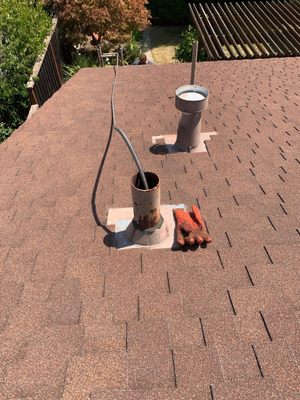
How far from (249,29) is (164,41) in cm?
1474

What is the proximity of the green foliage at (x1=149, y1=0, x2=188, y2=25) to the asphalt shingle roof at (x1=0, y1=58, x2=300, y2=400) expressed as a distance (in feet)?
89.9

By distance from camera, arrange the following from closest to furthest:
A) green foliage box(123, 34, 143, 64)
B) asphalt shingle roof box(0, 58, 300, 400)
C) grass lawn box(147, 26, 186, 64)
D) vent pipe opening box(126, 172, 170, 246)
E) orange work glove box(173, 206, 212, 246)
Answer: asphalt shingle roof box(0, 58, 300, 400)
vent pipe opening box(126, 172, 170, 246)
orange work glove box(173, 206, 212, 246)
green foliage box(123, 34, 143, 64)
grass lawn box(147, 26, 186, 64)

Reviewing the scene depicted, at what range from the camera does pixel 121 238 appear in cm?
421

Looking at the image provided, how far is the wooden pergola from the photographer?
12.9 m

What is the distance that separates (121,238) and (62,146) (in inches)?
126

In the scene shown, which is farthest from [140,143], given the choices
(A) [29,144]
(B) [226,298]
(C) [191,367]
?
(C) [191,367]

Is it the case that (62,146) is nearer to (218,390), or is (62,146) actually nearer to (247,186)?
(247,186)

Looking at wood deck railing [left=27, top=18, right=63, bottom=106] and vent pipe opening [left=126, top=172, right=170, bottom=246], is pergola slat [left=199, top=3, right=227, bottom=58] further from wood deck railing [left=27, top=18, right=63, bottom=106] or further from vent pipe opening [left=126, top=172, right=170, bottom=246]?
vent pipe opening [left=126, top=172, right=170, bottom=246]

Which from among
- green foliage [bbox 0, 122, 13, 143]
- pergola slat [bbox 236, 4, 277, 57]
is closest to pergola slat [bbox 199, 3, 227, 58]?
pergola slat [bbox 236, 4, 277, 57]

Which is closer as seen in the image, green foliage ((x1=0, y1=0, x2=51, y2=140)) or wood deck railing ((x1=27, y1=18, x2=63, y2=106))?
green foliage ((x1=0, y1=0, x2=51, y2=140))

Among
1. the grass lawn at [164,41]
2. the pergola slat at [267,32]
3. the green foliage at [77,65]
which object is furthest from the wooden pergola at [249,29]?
the grass lawn at [164,41]

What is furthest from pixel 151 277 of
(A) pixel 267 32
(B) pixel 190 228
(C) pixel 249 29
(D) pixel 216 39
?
(C) pixel 249 29

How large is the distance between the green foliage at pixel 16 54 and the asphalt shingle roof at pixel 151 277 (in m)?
6.51

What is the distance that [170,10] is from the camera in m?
29.2
